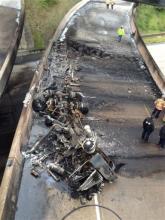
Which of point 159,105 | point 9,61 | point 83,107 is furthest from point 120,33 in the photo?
point 83,107

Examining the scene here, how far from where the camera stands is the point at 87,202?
1558 centimetres

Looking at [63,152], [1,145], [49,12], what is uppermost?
[63,152]

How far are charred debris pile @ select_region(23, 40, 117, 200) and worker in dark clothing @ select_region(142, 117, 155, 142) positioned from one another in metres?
2.65

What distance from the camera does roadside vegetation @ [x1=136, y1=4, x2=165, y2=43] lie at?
42547mm

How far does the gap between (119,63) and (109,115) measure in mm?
8258

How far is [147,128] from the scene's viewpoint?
62.0 ft

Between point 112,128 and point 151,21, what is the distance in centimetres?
2726

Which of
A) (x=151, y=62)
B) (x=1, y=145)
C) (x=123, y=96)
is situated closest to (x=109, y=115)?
(x=123, y=96)

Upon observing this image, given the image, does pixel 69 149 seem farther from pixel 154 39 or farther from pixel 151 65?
pixel 154 39

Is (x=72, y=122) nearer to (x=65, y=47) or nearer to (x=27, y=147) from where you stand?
(x=27, y=147)

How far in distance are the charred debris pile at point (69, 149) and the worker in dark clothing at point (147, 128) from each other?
8.68ft

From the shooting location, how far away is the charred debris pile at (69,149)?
1606 centimetres

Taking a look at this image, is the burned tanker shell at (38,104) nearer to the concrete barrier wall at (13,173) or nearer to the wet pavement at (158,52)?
the concrete barrier wall at (13,173)

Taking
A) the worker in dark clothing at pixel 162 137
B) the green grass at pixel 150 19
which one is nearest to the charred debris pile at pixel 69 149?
the worker in dark clothing at pixel 162 137
